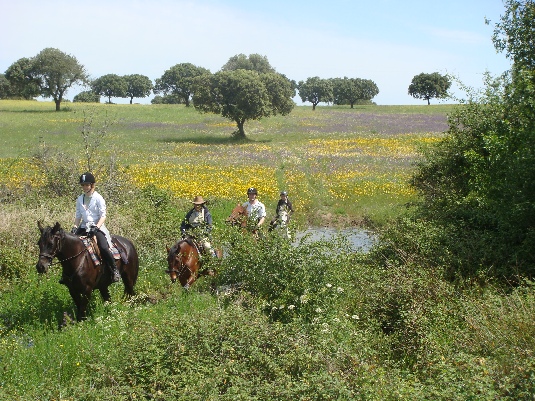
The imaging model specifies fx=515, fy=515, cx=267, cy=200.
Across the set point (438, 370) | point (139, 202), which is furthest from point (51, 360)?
point (139, 202)

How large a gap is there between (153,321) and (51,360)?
183 centimetres

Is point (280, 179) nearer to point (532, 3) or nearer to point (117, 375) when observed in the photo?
point (532, 3)

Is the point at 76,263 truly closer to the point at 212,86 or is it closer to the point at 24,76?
the point at 212,86

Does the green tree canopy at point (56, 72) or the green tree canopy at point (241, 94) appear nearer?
the green tree canopy at point (241, 94)

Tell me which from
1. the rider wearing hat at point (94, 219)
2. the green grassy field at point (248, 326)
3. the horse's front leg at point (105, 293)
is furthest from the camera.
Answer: the horse's front leg at point (105, 293)

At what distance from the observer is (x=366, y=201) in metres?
25.2

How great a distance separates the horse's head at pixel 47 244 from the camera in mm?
9008

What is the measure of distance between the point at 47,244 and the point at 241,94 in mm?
40971

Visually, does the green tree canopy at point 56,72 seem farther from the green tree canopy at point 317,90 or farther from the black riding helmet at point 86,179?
the black riding helmet at point 86,179

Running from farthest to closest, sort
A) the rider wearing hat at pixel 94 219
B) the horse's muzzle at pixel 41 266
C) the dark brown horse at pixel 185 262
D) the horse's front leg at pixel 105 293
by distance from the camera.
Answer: the dark brown horse at pixel 185 262, the horse's front leg at pixel 105 293, the rider wearing hat at pixel 94 219, the horse's muzzle at pixel 41 266

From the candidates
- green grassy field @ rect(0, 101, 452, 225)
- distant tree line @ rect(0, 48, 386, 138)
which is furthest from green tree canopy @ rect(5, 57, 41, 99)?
green grassy field @ rect(0, 101, 452, 225)

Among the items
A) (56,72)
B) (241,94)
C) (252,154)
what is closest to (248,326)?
(252,154)

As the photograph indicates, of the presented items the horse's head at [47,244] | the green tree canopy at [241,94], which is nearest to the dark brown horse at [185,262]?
the horse's head at [47,244]

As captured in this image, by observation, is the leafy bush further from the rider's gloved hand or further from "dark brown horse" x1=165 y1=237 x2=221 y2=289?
"dark brown horse" x1=165 y1=237 x2=221 y2=289
